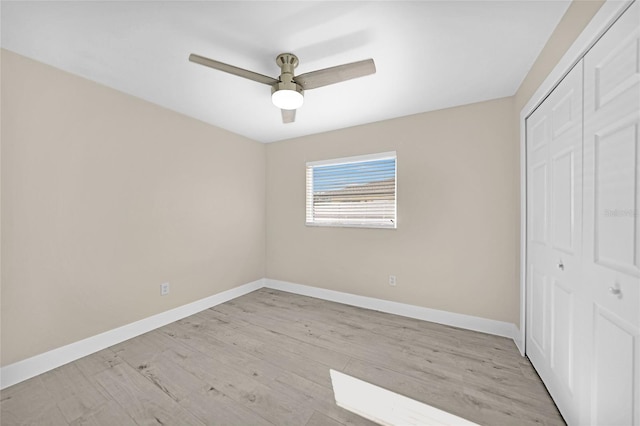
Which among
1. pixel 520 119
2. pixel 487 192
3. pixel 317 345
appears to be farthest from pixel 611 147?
pixel 317 345

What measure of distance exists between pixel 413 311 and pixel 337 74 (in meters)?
2.63

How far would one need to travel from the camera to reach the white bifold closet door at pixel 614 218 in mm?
946

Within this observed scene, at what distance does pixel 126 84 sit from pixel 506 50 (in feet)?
10.4

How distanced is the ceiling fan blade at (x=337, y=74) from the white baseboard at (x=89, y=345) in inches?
110

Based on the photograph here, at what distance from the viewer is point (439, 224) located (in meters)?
2.76

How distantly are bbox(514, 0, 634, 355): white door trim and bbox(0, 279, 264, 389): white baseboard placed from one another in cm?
342

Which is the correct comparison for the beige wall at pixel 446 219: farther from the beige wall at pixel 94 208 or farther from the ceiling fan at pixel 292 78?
the beige wall at pixel 94 208

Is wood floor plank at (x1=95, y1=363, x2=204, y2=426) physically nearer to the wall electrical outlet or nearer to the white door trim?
the wall electrical outlet

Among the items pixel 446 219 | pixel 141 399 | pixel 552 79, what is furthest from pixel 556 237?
pixel 141 399

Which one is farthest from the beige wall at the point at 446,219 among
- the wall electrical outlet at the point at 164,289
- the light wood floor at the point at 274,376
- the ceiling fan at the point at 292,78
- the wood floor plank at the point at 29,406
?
the wood floor plank at the point at 29,406

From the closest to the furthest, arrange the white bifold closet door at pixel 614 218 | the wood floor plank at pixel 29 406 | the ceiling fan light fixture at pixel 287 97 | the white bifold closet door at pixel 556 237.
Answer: the white bifold closet door at pixel 614 218
the white bifold closet door at pixel 556 237
the wood floor plank at pixel 29 406
the ceiling fan light fixture at pixel 287 97

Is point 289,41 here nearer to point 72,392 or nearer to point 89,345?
point 72,392

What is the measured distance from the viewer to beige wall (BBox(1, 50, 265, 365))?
5.93 feet

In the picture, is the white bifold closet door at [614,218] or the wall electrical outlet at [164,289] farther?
the wall electrical outlet at [164,289]
